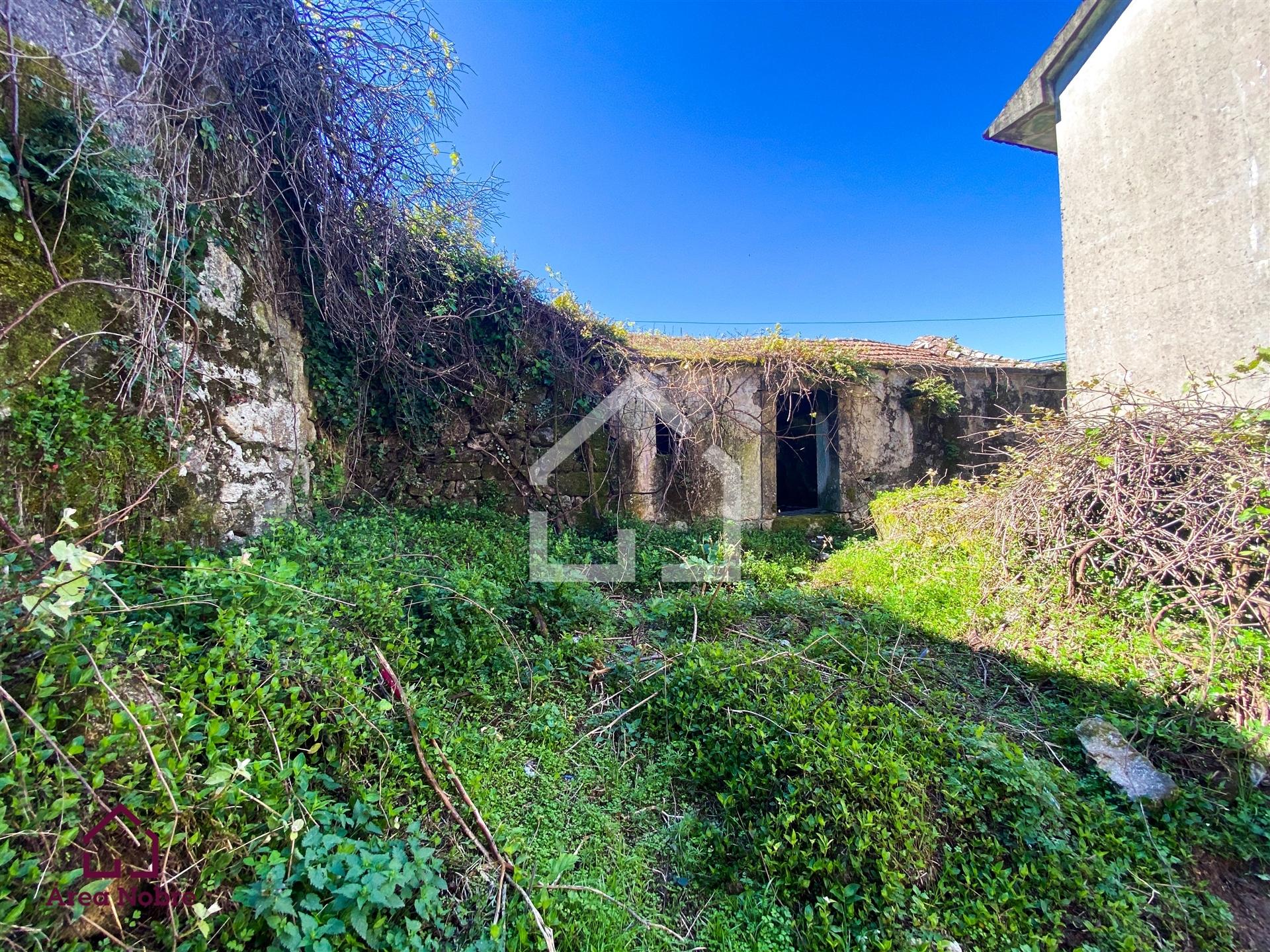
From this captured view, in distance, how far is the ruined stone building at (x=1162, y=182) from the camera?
4020mm

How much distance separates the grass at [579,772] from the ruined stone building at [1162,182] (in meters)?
3.11

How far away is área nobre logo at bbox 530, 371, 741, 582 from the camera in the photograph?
445 centimetres

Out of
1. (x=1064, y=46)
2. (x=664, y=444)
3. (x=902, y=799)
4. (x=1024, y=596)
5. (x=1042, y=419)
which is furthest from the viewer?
(x=664, y=444)

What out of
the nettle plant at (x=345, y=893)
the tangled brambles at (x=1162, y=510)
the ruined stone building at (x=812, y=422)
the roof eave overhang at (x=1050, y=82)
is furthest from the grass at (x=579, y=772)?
the roof eave overhang at (x=1050, y=82)

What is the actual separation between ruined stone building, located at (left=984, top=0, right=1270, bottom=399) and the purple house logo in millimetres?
6932

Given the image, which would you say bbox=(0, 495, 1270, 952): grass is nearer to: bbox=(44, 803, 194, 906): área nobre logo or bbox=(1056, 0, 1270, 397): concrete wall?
bbox=(44, 803, 194, 906): área nobre logo

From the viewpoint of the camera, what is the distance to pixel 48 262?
7.31 ft

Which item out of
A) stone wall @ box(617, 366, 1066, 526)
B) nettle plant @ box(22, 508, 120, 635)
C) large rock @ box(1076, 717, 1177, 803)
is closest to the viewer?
nettle plant @ box(22, 508, 120, 635)

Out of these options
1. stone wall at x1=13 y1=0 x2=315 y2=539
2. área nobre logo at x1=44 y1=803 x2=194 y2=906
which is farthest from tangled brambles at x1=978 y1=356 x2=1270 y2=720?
stone wall at x1=13 y1=0 x2=315 y2=539

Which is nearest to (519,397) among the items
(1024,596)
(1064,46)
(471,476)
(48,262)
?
(471,476)

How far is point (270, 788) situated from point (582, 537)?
4.27 m

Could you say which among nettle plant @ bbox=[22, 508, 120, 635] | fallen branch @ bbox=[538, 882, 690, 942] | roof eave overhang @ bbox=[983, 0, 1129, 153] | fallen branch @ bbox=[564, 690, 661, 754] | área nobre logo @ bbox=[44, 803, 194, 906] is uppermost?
roof eave overhang @ bbox=[983, 0, 1129, 153]

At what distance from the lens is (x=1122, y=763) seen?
246cm

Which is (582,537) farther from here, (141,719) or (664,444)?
(141,719)
